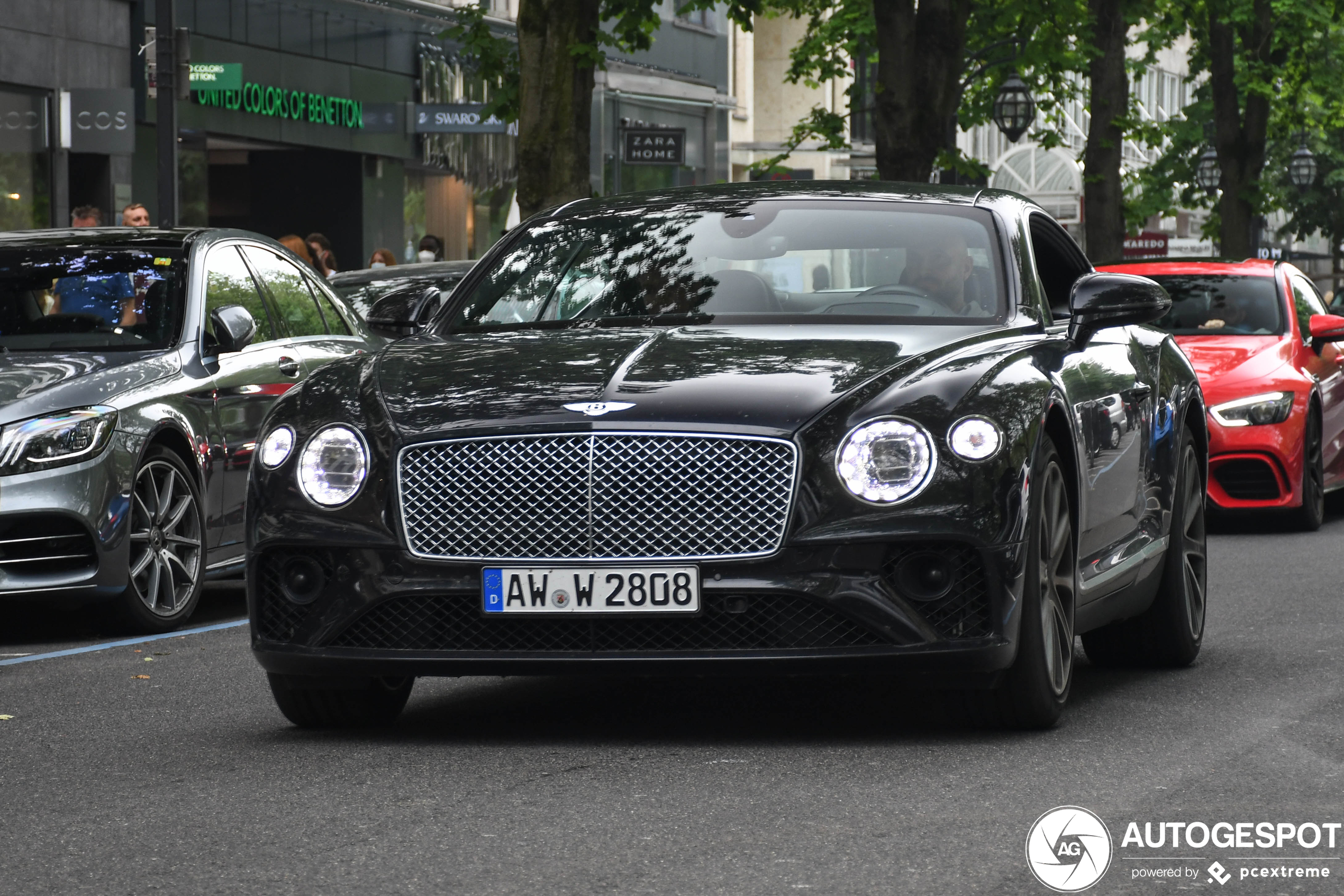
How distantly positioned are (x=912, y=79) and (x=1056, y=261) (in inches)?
669

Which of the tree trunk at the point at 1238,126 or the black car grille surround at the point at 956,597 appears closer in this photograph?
the black car grille surround at the point at 956,597

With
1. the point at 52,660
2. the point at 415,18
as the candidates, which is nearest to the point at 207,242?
the point at 52,660

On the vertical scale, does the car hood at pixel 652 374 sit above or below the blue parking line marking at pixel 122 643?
above

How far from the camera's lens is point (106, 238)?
11.2m

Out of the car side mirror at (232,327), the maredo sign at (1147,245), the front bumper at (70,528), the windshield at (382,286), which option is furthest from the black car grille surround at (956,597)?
the maredo sign at (1147,245)

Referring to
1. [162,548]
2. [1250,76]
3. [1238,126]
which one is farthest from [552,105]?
[1238,126]

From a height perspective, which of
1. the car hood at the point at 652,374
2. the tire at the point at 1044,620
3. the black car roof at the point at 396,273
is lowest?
the tire at the point at 1044,620

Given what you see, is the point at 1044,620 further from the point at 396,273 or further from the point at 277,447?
the point at 396,273

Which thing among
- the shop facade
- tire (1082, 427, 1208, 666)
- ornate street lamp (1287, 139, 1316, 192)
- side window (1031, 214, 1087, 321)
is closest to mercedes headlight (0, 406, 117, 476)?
side window (1031, 214, 1087, 321)

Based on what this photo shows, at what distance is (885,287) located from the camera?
7551 mm

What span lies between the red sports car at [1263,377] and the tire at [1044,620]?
8710mm

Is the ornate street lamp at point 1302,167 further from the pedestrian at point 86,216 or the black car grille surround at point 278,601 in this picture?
the black car grille surround at point 278,601

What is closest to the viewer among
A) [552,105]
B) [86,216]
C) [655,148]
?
[86,216]

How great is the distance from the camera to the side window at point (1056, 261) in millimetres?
8383
